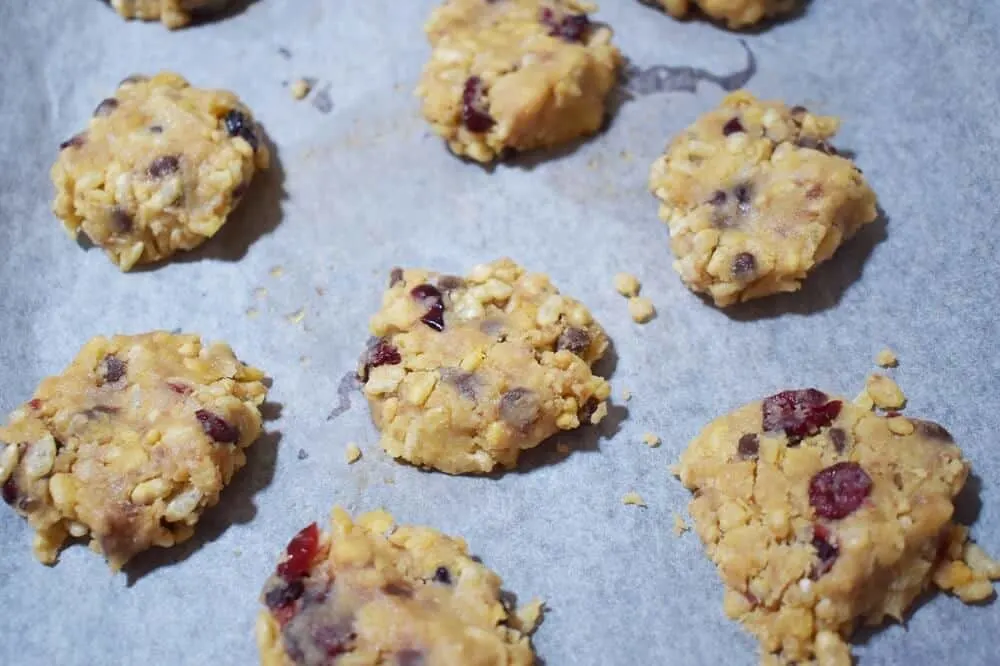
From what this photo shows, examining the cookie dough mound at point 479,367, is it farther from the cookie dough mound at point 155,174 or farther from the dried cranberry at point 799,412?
the cookie dough mound at point 155,174

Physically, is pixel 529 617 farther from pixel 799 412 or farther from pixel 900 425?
pixel 900 425

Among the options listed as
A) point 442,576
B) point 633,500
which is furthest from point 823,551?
point 442,576

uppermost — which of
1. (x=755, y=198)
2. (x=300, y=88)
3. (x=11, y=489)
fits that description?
(x=755, y=198)

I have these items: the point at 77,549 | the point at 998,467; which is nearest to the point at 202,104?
the point at 77,549

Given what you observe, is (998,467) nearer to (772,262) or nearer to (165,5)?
(772,262)

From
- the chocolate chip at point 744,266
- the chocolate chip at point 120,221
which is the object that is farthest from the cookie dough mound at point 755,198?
the chocolate chip at point 120,221
